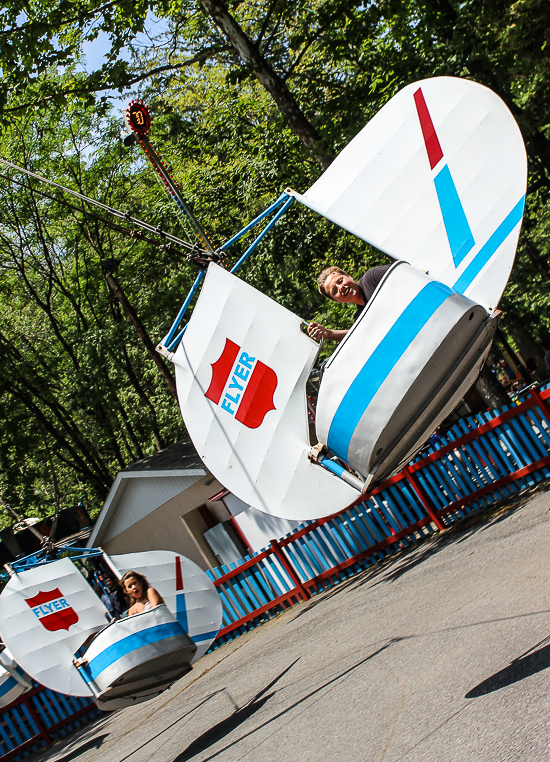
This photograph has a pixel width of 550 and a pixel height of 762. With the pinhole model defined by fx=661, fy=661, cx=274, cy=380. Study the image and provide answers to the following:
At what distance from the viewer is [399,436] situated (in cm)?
331

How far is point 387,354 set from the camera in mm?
3254

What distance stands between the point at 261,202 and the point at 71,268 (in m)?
13.3

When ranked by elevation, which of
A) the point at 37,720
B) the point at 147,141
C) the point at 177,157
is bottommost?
the point at 37,720

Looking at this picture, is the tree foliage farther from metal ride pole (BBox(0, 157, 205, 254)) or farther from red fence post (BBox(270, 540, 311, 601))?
red fence post (BBox(270, 540, 311, 601))

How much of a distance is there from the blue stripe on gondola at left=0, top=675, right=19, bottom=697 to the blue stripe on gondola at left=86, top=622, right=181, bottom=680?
500cm

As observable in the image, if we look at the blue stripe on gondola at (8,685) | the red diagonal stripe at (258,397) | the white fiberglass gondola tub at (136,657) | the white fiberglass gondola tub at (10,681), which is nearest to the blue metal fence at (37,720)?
the white fiberglass gondola tub at (10,681)

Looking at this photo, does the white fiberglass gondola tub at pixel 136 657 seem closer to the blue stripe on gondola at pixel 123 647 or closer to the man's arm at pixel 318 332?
the blue stripe on gondola at pixel 123 647

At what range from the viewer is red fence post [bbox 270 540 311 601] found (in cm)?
1109

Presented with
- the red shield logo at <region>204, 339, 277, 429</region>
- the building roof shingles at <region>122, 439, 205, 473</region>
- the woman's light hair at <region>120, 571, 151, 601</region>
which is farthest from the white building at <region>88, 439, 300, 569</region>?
the red shield logo at <region>204, 339, 277, 429</region>

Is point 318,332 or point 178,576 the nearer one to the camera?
point 318,332

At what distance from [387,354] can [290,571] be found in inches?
338

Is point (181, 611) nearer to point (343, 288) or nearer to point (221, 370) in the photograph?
point (221, 370)

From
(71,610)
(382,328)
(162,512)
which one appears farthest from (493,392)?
(162,512)

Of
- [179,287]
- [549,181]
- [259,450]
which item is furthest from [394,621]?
[179,287]
